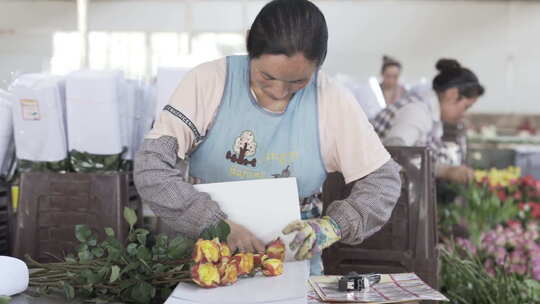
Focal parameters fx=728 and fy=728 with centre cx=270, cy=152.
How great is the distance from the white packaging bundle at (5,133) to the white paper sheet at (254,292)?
1.23 m

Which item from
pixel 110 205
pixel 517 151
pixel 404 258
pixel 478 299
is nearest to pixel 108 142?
pixel 110 205

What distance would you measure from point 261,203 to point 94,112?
109cm

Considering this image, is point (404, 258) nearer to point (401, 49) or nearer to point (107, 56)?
point (107, 56)

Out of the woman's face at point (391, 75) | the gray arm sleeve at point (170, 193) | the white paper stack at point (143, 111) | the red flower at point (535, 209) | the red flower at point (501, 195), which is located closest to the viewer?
the gray arm sleeve at point (170, 193)

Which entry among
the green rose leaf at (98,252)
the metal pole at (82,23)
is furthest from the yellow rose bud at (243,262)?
the metal pole at (82,23)

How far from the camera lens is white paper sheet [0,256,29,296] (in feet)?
4.10

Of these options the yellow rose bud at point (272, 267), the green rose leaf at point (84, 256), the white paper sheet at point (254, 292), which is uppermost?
the green rose leaf at point (84, 256)

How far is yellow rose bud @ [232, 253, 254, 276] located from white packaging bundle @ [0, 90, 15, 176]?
1197 millimetres

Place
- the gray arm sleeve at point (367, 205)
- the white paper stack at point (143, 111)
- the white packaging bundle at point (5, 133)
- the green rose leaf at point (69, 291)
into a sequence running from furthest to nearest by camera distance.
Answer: the white paper stack at point (143, 111) < the white packaging bundle at point (5, 133) < the gray arm sleeve at point (367, 205) < the green rose leaf at point (69, 291)

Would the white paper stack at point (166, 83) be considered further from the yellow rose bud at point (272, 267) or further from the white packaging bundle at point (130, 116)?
the yellow rose bud at point (272, 267)

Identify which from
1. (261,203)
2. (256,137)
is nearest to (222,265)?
(261,203)

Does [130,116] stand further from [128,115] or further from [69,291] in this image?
[69,291]

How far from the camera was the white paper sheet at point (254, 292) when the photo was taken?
1125 millimetres

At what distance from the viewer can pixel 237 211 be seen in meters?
1.44
